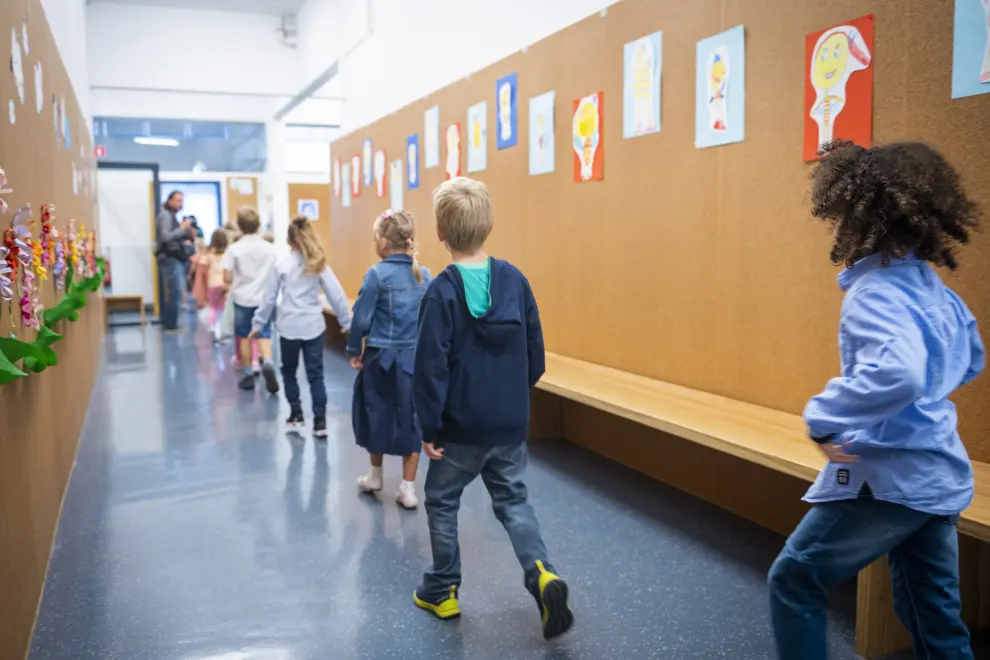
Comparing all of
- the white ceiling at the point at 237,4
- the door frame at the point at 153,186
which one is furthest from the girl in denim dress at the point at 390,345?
the door frame at the point at 153,186

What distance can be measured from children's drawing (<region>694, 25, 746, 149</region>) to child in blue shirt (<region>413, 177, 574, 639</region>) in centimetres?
138

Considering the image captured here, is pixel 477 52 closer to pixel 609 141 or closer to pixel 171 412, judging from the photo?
pixel 609 141

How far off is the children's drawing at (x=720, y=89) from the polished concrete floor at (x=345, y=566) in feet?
5.09

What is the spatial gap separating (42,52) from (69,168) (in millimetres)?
1804

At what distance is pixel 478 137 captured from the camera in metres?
5.66

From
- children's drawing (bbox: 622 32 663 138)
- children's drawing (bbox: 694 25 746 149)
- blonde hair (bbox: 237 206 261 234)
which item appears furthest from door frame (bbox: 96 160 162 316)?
children's drawing (bbox: 694 25 746 149)

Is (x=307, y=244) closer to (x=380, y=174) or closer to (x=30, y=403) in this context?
(x=30, y=403)

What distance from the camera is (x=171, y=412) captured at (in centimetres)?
565

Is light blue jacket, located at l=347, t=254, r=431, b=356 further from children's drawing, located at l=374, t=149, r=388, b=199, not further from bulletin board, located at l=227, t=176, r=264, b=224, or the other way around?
bulletin board, located at l=227, t=176, r=264, b=224

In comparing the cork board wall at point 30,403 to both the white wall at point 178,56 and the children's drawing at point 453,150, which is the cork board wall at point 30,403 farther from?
the white wall at point 178,56

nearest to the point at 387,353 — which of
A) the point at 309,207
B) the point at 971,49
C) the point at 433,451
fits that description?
the point at 433,451

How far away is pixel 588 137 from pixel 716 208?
1.10m

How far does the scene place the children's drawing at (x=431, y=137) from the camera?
6.42 m

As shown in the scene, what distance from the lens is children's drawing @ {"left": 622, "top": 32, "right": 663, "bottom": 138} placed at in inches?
148
